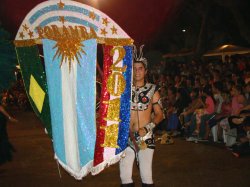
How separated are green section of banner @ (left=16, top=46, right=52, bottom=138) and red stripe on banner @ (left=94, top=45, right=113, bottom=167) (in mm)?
510

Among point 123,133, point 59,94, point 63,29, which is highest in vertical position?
point 63,29

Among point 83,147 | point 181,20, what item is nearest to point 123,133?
point 83,147

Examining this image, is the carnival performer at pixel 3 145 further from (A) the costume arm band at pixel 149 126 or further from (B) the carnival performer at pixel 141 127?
(A) the costume arm band at pixel 149 126

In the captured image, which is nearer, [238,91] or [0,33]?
[0,33]

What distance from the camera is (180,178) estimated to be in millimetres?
6785

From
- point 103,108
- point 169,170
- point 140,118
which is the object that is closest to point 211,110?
point 169,170

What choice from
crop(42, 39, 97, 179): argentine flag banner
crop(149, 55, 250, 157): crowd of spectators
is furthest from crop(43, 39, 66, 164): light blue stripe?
crop(149, 55, 250, 157): crowd of spectators

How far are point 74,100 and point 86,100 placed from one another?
0.12m

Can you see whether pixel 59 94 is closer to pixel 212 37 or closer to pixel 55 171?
pixel 55 171

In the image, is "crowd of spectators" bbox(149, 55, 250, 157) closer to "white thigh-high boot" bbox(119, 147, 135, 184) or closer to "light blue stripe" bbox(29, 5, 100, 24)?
"white thigh-high boot" bbox(119, 147, 135, 184)

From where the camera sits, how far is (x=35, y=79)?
4.36 meters

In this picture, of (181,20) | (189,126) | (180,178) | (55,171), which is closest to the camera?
(180,178)

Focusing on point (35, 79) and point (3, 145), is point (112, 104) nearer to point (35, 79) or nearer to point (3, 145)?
point (35, 79)

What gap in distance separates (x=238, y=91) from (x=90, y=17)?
5.82 metres
